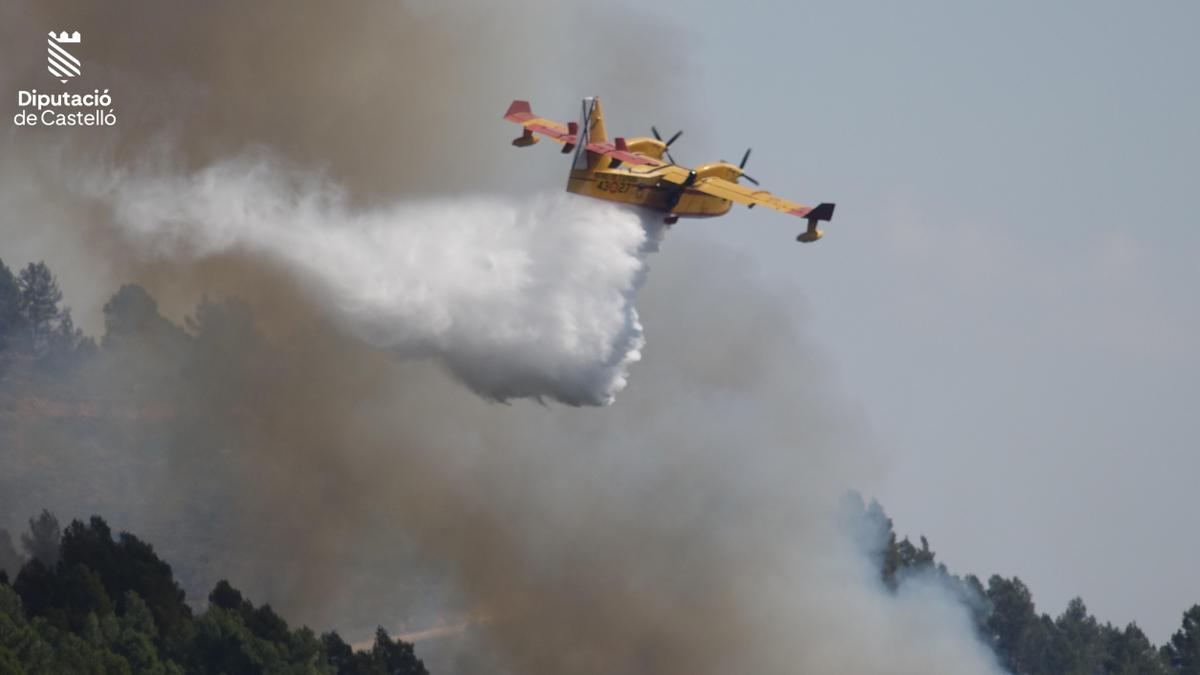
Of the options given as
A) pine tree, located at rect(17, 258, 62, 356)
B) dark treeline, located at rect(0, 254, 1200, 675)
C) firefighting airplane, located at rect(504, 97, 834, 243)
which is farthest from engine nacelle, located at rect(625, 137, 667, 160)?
pine tree, located at rect(17, 258, 62, 356)

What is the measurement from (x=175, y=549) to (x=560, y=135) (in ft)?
134

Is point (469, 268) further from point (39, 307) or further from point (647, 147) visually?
point (39, 307)

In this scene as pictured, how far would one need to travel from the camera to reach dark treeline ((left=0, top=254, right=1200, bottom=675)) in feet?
241

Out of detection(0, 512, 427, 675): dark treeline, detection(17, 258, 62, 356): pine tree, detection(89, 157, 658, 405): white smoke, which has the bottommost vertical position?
detection(0, 512, 427, 675): dark treeline

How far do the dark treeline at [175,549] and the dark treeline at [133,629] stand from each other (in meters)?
0.07

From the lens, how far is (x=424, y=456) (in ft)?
320

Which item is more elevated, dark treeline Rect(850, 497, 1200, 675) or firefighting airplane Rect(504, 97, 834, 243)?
firefighting airplane Rect(504, 97, 834, 243)

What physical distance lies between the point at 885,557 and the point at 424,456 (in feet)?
83.6

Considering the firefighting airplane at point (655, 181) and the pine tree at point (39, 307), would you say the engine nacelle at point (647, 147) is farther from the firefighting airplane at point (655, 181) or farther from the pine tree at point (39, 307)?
the pine tree at point (39, 307)

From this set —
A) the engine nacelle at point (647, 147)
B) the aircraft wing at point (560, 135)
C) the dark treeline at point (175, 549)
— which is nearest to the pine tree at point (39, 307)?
the dark treeline at point (175, 549)

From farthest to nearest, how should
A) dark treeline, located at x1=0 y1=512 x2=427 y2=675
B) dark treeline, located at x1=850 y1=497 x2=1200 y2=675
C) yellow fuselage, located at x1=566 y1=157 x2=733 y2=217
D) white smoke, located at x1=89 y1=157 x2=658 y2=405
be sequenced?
dark treeline, located at x1=850 y1=497 x2=1200 y2=675, white smoke, located at x1=89 y1=157 x2=658 y2=405, yellow fuselage, located at x1=566 y1=157 x2=733 y2=217, dark treeline, located at x1=0 y1=512 x2=427 y2=675

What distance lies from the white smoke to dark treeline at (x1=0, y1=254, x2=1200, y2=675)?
11307 millimetres

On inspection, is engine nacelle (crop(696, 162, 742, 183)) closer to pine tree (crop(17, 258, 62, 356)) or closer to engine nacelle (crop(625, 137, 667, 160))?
engine nacelle (crop(625, 137, 667, 160))

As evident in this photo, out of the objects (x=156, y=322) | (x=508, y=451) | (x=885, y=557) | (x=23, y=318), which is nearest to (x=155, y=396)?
(x=156, y=322)
